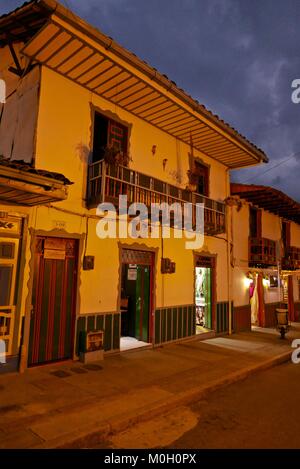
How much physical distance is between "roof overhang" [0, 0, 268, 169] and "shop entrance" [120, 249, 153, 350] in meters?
4.42

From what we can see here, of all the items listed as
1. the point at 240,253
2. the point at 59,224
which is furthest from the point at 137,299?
the point at 240,253

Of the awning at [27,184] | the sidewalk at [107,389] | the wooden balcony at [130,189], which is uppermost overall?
the wooden balcony at [130,189]

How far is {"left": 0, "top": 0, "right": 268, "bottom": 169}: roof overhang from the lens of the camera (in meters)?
6.54

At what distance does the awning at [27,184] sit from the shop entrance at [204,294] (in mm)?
7002

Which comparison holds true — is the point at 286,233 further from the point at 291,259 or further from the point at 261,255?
the point at 261,255

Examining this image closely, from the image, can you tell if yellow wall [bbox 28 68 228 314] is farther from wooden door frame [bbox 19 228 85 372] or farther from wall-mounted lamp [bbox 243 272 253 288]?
wall-mounted lamp [bbox 243 272 253 288]

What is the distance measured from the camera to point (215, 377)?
6.84m

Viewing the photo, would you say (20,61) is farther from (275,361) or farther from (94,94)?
(275,361)

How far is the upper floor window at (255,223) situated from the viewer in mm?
15891

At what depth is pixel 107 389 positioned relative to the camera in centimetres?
589

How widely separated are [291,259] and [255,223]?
3.94 m

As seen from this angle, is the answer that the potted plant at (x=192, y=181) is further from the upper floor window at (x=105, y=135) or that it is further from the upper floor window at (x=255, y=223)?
the upper floor window at (x=255, y=223)

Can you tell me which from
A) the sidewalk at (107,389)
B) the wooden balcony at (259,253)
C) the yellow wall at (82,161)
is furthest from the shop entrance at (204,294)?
the wooden balcony at (259,253)

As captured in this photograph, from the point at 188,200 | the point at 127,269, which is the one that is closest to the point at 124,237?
the point at 127,269
